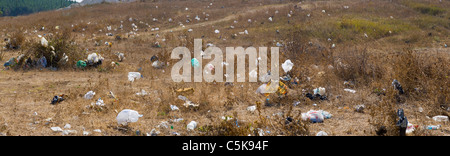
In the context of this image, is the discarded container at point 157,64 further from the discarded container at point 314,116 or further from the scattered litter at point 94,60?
the discarded container at point 314,116

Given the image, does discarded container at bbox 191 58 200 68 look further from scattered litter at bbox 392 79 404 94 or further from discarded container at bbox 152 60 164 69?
scattered litter at bbox 392 79 404 94

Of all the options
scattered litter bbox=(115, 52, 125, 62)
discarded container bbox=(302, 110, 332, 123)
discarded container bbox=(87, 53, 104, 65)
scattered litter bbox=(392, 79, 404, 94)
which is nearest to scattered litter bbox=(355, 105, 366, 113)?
discarded container bbox=(302, 110, 332, 123)

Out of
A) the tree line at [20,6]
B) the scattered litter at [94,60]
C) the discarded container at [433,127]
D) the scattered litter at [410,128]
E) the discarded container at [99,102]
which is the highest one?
the scattered litter at [410,128]

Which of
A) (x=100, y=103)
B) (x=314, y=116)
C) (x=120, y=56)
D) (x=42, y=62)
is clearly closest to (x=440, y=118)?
(x=314, y=116)

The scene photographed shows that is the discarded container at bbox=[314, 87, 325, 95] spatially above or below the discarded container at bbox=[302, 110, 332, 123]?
below

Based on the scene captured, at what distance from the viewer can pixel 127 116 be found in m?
3.50

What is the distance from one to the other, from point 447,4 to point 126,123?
53.8 ft

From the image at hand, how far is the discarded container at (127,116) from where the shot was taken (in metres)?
3.42

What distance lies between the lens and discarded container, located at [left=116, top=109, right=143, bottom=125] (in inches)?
135

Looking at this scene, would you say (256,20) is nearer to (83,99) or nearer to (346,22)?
(346,22)

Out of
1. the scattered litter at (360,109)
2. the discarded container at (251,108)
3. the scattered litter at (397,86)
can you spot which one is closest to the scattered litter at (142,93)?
the discarded container at (251,108)

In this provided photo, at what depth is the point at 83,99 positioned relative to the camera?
4160mm

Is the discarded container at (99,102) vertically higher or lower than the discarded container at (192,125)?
higher
